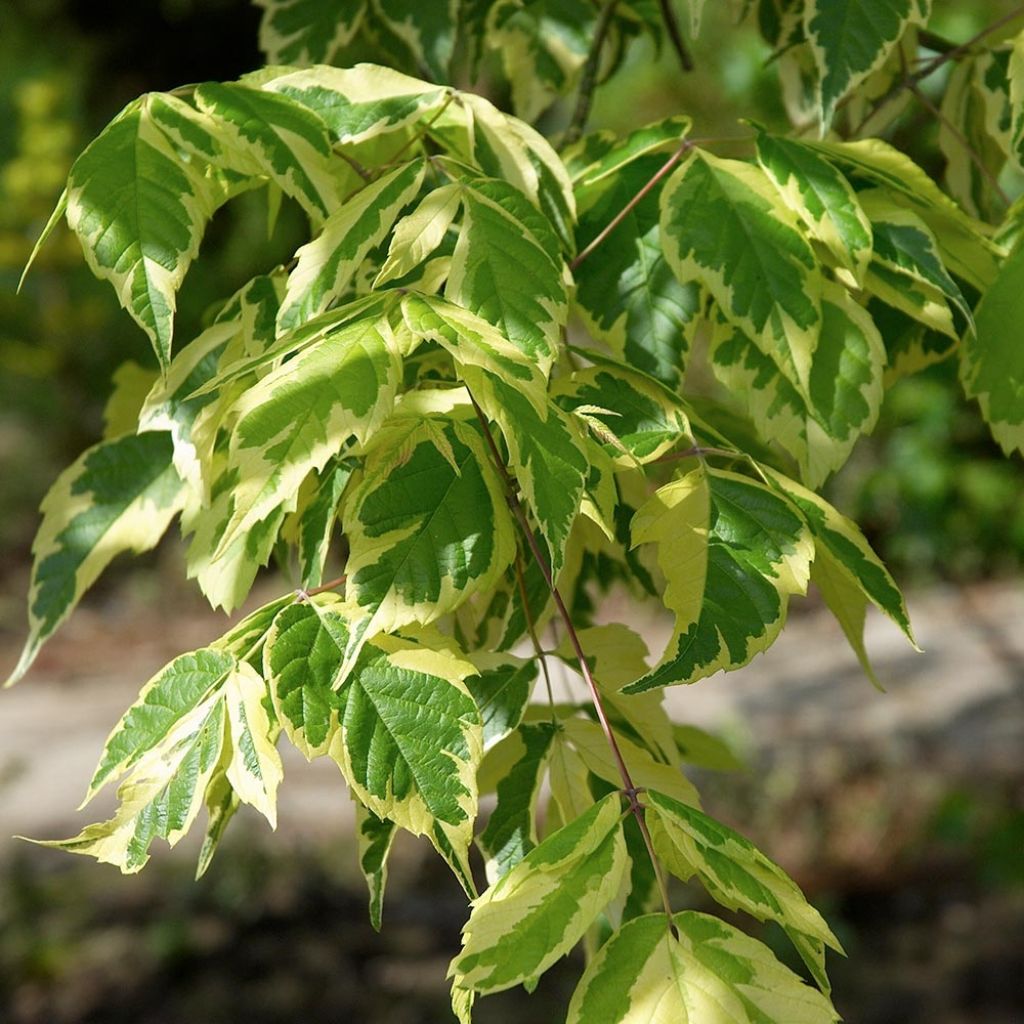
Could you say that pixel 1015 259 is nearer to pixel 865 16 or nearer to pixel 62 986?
pixel 865 16

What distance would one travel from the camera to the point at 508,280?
2.52 feet

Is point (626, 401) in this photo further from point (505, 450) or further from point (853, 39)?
point (853, 39)

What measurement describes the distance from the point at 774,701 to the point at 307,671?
433 centimetres

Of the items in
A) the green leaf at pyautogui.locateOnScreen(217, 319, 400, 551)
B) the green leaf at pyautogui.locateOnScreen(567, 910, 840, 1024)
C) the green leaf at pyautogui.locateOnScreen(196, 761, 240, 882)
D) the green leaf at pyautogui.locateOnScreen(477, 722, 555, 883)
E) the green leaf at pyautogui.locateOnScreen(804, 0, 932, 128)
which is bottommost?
the green leaf at pyautogui.locateOnScreen(477, 722, 555, 883)

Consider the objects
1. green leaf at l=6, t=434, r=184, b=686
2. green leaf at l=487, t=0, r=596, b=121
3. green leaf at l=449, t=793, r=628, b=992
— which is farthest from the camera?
green leaf at l=487, t=0, r=596, b=121

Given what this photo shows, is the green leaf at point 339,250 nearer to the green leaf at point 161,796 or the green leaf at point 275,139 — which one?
the green leaf at point 275,139

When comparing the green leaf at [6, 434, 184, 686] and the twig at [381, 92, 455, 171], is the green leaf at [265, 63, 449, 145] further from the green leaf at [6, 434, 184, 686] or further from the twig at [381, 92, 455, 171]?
the green leaf at [6, 434, 184, 686]

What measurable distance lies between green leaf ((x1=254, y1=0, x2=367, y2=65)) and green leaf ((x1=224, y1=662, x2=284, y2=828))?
2.23 ft

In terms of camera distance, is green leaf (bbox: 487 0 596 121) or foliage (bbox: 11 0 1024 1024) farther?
green leaf (bbox: 487 0 596 121)

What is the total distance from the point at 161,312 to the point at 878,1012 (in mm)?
2760

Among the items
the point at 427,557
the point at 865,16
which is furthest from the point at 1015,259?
the point at 427,557

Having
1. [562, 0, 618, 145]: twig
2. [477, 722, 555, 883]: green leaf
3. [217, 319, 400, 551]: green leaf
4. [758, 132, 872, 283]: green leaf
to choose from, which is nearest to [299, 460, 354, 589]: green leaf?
[217, 319, 400, 551]: green leaf

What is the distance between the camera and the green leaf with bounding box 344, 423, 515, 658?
733mm

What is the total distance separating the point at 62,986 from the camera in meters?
3.06
